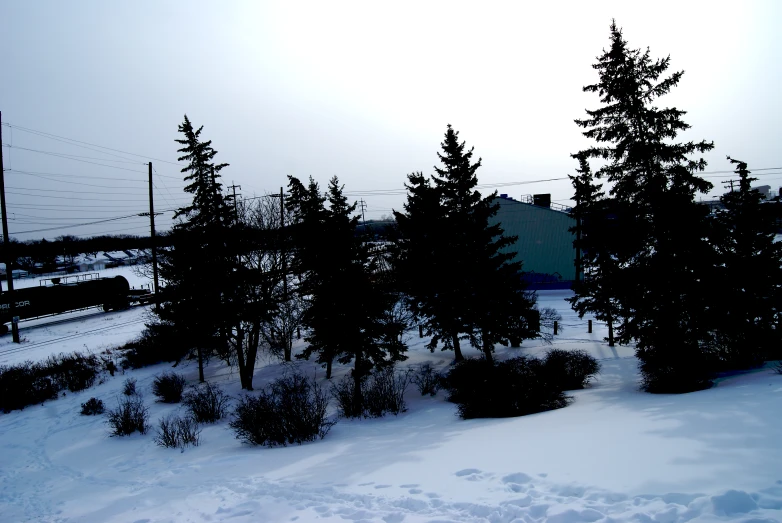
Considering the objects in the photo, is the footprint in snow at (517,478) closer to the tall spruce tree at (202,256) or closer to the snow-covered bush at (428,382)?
the snow-covered bush at (428,382)

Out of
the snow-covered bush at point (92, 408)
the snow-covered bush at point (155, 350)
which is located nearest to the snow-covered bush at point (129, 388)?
the snow-covered bush at point (92, 408)

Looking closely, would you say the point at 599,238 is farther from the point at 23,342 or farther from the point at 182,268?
the point at 23,342

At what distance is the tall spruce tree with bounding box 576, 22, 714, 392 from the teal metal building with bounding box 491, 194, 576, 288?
2801cm

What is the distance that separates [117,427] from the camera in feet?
49.7

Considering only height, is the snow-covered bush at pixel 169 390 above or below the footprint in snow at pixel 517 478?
below

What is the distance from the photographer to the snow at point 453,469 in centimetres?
553

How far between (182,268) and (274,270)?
429 cm

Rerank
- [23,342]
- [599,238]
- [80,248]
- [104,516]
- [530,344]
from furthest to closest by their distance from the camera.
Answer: [80,248] → [23,342] → [530,344] → [599,238] → [104,516]

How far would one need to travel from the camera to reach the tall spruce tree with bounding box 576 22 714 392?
15008 mm

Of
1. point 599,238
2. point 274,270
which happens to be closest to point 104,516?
point 274,270

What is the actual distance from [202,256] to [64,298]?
85.0ft

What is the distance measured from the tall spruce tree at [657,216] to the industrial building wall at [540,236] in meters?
28.0

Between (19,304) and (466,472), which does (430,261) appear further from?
(19,304)

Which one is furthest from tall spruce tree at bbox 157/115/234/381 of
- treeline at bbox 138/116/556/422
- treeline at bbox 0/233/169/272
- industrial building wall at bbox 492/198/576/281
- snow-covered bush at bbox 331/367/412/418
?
treeline at bbox 0/233/169/272
